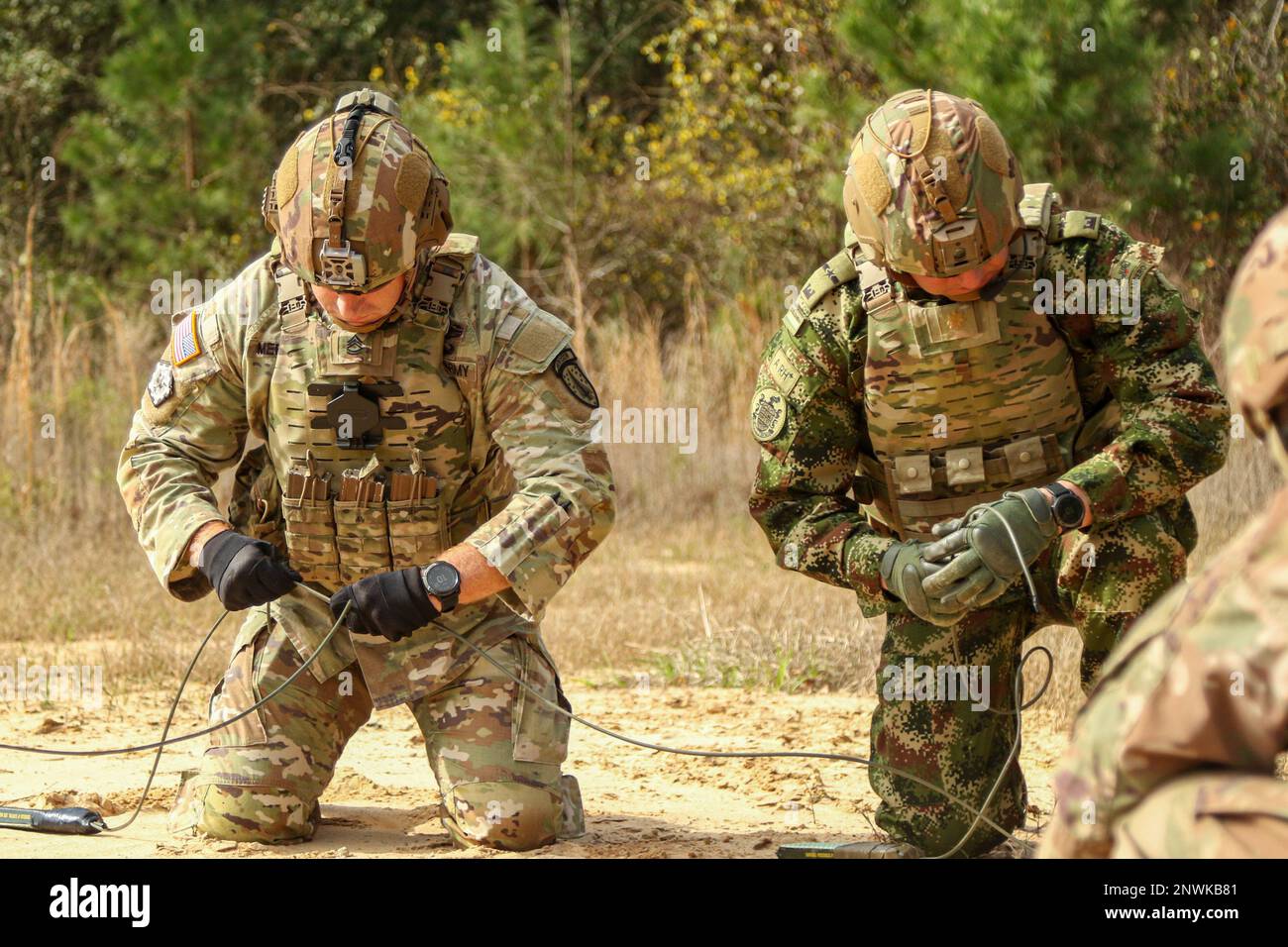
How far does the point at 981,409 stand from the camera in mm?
4203

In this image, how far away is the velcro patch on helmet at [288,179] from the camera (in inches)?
161

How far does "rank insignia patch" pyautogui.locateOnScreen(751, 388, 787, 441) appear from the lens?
13.9 feet

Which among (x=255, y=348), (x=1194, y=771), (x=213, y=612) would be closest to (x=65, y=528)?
(x=213, y=612)

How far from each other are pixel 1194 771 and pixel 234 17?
16.0m

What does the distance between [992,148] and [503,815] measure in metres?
2.06

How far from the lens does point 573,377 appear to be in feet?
13.9

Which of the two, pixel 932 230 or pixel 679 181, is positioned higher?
pixel 679 181

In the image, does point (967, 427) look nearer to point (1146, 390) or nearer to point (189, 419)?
point (1146, 390)

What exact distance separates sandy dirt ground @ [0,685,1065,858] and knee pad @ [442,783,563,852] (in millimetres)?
Result: 48

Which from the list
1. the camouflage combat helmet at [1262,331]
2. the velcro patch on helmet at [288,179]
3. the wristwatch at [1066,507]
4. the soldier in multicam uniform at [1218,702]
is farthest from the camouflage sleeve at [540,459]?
the camouflage combat helmet at [1262,331]

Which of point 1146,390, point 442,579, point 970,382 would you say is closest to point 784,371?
point 970,382

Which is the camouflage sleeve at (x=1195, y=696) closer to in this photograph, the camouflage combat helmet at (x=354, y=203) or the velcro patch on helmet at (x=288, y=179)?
the camouflage combat helmet at (x=354, y=203)

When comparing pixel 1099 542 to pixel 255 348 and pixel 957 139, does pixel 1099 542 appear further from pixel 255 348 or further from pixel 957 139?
pixel 255 348

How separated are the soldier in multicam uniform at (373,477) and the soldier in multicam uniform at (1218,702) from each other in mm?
2278
